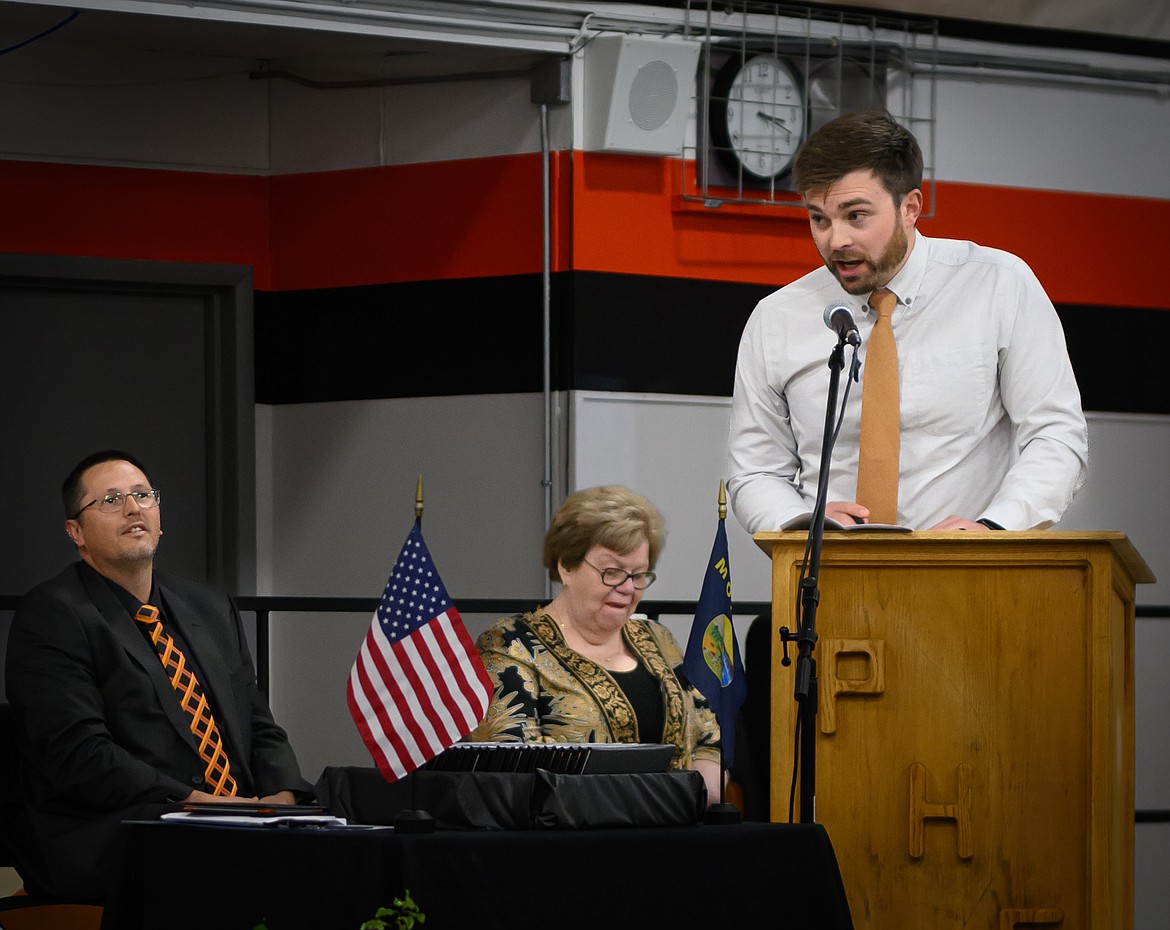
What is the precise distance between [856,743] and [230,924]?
2.88ft

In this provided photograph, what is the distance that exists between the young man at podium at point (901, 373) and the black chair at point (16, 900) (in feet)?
4.57

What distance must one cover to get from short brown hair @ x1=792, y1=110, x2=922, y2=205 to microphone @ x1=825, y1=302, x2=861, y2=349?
276 mm

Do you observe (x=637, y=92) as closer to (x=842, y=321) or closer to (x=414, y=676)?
(x=842, y=321)

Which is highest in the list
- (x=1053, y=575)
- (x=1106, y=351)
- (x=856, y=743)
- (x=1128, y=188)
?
(x=1128, y=188)

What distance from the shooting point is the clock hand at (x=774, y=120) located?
5148 mm

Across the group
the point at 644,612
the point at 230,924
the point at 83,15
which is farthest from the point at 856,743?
the point at 83,15

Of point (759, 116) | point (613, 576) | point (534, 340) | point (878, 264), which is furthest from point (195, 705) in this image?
point (759, 116)

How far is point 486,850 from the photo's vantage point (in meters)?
2.26

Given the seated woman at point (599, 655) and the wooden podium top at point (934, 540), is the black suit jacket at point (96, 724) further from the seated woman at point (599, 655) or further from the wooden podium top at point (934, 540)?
the wooden podium top at point (934, 540)

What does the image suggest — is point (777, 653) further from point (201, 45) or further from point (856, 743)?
point (201, 45)

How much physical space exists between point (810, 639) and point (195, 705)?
1.44 meters

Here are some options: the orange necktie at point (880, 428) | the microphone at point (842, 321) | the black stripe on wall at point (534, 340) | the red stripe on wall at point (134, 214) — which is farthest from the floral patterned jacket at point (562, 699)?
the red stripe on wall at point (134, 214)

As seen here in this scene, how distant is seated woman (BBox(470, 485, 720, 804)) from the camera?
3143 mm

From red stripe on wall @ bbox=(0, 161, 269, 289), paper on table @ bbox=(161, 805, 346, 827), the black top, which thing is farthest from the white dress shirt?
red stripe on wall @ bbox=(0, 161, 269, 289)
